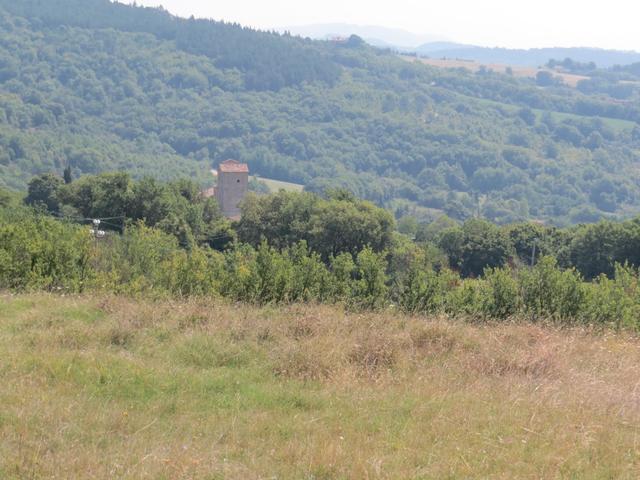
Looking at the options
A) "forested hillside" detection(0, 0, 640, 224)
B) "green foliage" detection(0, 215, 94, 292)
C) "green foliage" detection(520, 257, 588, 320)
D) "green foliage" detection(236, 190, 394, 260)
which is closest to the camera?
"green foliage" detection(520, 257, 588, 320)

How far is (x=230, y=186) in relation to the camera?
79.8 m

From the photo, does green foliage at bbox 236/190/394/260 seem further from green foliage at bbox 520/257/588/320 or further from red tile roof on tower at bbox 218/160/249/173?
red tile roof on tower at bbox 218/160/249/173

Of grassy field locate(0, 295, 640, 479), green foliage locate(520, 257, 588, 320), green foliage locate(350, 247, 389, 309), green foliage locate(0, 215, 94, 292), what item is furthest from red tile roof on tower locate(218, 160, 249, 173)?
grassy field locate(0, 295, 640, 479)

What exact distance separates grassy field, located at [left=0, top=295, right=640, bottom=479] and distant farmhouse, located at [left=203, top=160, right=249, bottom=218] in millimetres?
71303

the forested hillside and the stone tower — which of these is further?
the forested hillside

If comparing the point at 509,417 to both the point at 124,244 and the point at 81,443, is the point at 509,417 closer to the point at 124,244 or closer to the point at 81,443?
the point at 81,443

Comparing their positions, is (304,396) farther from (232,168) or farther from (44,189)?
(232,168)

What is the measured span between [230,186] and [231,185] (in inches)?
5.9

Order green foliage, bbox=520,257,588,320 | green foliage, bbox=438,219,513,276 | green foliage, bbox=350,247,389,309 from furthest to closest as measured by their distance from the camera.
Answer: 1. green foliage, bbox=438,219,513,276
2. green foliage, bbox=350,247,389,309
3. green foliage, bbox=520,257,588,320

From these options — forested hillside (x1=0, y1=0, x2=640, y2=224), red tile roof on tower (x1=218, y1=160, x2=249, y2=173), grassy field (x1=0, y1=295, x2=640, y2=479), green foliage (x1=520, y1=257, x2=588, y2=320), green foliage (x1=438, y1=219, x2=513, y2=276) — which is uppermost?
grassy field (x1=0, y1=295, x2=640, y2=479)

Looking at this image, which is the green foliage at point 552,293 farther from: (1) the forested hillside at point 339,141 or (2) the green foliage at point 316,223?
(1) the forested hillside at point 339,141

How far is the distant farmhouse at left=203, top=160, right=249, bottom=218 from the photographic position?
7931cm

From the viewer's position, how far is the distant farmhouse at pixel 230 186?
3123 inches

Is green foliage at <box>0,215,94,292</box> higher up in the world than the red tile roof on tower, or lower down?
higher up
